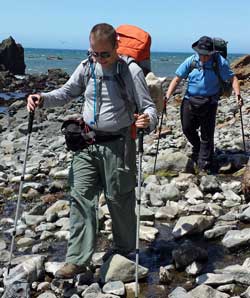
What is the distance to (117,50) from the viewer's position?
242 inches

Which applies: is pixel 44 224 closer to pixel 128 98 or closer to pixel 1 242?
pixel 1 242

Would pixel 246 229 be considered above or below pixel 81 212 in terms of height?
below

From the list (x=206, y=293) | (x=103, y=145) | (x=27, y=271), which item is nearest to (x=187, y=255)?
(x=206, y=293)

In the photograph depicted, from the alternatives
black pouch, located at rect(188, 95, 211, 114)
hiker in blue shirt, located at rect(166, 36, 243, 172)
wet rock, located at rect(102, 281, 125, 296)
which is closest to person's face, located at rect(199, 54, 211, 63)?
hiker in blue shirt, located at rect(166, 36, 243, 172)

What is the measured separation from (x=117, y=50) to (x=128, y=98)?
0.59 metres

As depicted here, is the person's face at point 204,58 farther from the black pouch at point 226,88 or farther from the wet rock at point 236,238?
→ the wet rock at point 236,238

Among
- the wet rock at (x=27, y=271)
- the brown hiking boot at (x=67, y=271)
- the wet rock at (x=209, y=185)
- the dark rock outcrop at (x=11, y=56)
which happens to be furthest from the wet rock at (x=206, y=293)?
the dark rock outcrop at (x=11, y=56)

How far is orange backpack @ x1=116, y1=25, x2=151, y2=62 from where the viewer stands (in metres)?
6.24

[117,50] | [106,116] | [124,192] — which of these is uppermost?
[117,50]

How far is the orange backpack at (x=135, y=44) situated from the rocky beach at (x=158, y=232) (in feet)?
1.99

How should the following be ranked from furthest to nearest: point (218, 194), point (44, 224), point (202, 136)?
point (202, 136) → point (218, 194) → point (44, 224)

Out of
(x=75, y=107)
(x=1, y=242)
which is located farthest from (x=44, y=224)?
(x=75, y=107)

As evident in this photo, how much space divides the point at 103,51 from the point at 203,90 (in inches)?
213

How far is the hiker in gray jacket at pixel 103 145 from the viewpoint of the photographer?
593cm
